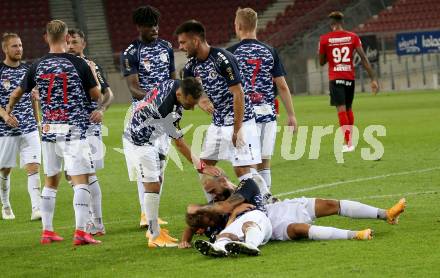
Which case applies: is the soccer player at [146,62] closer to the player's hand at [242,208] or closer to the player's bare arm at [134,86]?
the player's bare arm at [134,86]

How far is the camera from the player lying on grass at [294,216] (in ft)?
31.4

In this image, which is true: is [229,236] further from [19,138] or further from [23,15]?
[23,15]

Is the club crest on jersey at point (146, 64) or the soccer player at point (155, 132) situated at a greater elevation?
the club crest on jersey at point (146, 64)

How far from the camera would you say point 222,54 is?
10.5 metres

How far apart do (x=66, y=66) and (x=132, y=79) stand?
1.66 metres

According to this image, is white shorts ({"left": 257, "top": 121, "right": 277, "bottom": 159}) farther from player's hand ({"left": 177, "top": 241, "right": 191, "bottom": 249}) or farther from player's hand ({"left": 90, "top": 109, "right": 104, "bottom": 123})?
player's hand ({"left": 177, "top": 241, "right": 191, "bottom": 249})

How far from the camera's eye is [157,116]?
33.0 feet

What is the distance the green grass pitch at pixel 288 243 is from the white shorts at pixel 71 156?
0.79m

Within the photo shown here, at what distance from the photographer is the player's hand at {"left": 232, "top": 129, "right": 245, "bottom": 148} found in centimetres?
1056

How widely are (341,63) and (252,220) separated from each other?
1090 centimetres

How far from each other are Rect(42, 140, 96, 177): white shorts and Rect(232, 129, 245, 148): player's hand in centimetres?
153

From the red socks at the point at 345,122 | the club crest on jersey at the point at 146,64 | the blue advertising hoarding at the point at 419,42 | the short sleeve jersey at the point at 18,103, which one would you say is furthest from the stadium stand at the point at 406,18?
the club crest on jersey at the point at 146,64

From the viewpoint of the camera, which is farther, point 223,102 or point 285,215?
point 223,102

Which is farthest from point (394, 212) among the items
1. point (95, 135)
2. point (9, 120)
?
point (9, 120)
